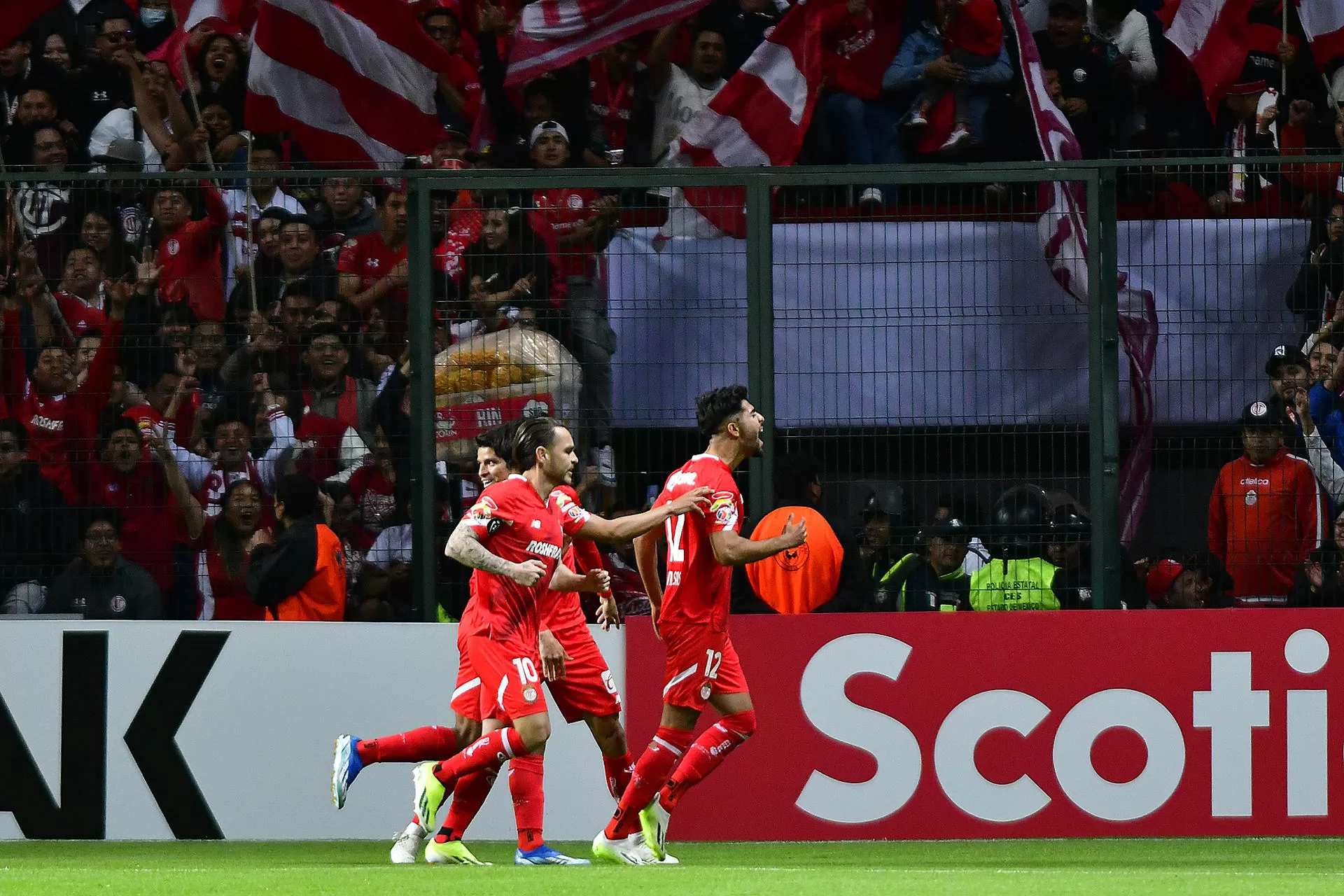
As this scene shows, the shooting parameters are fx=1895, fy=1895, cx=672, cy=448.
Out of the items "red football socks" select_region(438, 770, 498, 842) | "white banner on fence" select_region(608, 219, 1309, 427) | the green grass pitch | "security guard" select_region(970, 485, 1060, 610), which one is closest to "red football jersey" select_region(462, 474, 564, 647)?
"red football socks" select_region(438, 770, 498, 842)

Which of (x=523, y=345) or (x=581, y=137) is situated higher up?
(x=581, y=137)

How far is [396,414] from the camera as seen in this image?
30.2ft

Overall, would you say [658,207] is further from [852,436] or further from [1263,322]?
A: [1263,322]

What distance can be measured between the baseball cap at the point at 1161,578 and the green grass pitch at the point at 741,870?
46.1 inches

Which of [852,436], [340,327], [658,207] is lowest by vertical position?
[852,436]

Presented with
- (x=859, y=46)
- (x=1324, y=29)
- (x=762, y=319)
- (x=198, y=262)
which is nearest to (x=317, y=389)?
(x=198, y=262)

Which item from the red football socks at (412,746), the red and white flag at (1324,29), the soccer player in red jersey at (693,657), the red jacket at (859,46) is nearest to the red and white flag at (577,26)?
the red jacket at (859,46)

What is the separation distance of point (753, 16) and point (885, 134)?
130 cm

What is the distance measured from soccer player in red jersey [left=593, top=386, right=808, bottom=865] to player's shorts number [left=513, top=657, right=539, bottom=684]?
0.66m

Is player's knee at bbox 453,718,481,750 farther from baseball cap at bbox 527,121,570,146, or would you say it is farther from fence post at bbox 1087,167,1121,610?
baseball cap at bbox 527,121,570,146

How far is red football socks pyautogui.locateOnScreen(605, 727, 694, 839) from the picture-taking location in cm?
786

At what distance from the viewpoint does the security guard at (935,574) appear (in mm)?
9008

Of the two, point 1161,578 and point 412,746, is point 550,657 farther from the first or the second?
point 1161,578

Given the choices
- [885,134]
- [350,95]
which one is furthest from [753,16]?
[350,95]
